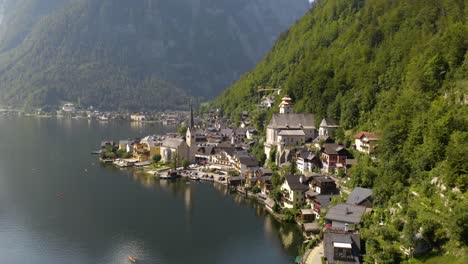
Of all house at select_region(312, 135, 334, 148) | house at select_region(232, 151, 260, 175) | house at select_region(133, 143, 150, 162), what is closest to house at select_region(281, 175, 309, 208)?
house at select_region(312, 135, 334, 148)

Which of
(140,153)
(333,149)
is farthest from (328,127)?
(140,153)

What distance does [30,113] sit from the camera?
15075cm

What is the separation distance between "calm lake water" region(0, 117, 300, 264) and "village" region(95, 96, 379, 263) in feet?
6.73

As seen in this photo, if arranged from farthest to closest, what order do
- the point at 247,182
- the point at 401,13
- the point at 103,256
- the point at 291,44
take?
the point at 291,44 < the point at 401,13 < the point at 247,182 < the point at 103,256

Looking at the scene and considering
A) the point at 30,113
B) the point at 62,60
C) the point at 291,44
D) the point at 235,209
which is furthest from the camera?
the point at 62,60

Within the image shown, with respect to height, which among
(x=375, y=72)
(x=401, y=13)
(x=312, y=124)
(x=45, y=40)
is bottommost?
(x=312, y=124)

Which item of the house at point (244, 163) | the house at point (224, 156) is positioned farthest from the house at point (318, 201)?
the house at point (224, 156)

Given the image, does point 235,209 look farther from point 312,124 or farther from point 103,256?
point 312,124

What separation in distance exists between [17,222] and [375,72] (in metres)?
36.8

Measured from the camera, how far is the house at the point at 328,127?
154 feet

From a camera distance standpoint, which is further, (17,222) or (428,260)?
(17,222)

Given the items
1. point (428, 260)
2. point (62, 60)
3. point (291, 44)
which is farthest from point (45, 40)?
point (428, 260)

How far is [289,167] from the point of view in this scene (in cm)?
4316

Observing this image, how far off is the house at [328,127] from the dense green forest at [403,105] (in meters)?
1.10
